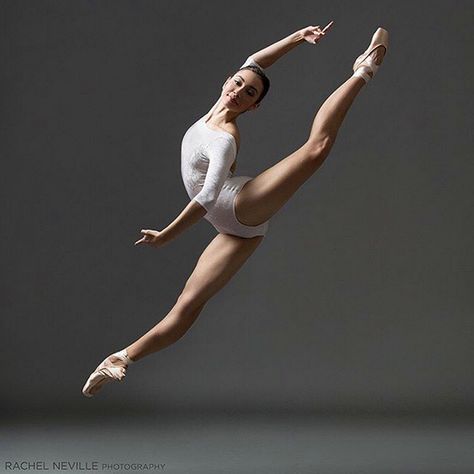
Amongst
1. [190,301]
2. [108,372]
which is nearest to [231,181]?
[190,301]

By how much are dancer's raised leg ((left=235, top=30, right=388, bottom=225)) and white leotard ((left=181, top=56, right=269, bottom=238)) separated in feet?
0.18

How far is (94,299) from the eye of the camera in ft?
19.8

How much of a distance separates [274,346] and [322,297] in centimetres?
37

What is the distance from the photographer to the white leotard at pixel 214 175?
4.24 m

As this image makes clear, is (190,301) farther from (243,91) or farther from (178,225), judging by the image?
(243,91)

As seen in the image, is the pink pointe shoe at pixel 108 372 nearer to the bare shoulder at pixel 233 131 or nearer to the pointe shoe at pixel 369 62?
the bare shoulder at pixel 233 131

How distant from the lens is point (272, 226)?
6094 mm

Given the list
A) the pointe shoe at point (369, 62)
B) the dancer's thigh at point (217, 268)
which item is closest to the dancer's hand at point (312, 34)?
the pointe shoe at point (369, 62)

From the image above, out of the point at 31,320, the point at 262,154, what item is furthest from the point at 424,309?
the point at 31,320

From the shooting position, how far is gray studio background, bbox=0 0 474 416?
603 centimetres

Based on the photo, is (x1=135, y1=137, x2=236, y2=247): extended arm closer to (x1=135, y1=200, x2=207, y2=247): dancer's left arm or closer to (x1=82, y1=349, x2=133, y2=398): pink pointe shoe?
(x1=135, y1=200, x2=207, y2=247): dancer's left arm

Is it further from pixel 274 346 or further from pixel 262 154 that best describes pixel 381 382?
pixel 262 154

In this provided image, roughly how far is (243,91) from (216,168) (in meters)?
0.36

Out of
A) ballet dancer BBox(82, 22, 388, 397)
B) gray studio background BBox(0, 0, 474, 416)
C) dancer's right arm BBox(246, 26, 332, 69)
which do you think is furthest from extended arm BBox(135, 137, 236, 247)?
gray studio background BBox(0, 0, 474, 416)
